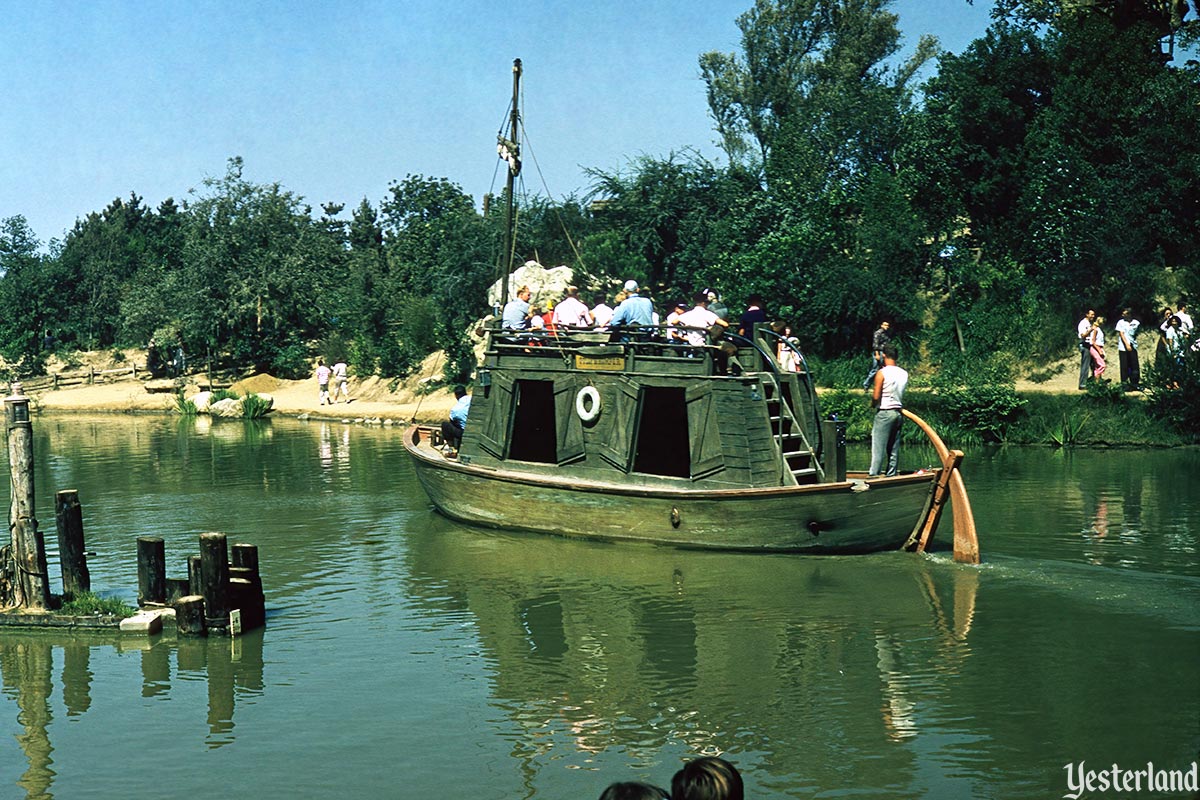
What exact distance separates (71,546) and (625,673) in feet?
19.4

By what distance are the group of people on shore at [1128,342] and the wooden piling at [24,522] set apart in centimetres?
2136

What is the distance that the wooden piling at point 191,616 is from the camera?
1296cm

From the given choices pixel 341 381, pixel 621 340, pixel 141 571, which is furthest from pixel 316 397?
pixel 141 571

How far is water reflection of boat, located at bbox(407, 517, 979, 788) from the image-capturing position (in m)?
10.2

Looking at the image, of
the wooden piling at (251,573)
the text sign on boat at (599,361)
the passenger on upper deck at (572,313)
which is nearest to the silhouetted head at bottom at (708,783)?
the wooden piling at (251,573)

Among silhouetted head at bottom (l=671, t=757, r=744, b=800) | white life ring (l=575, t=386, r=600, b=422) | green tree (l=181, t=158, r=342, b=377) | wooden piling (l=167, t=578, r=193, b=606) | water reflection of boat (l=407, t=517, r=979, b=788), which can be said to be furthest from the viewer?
green tree (l=181, t=158, r=342, b=377)

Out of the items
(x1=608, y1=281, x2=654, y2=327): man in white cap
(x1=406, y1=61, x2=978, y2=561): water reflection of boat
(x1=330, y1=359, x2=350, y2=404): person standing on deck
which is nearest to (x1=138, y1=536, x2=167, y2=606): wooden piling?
(x1=406, y1=61, x2=978, y2=561): water reflection of boat

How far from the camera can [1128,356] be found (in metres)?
28.3

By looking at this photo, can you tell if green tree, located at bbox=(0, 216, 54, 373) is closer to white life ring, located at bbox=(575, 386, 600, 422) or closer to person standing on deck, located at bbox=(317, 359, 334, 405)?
person standing on deck, located at bbox=(317, 359, 334, 405)

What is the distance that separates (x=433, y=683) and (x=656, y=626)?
266 cm

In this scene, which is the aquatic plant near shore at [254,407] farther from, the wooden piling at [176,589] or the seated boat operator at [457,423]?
the wooden piling at [176,589]

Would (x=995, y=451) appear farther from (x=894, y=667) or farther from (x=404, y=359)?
(x=404, y=359)

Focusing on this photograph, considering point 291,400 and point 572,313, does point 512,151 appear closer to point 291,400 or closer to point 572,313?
point 572,313

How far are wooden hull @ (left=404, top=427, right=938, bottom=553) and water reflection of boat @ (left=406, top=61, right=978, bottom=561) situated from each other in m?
0.02
